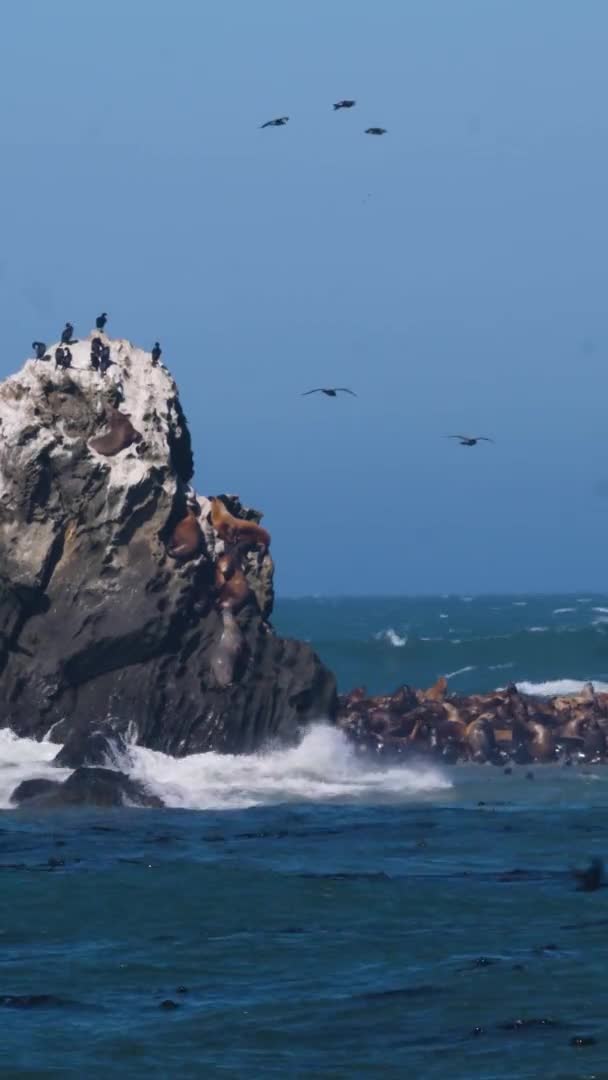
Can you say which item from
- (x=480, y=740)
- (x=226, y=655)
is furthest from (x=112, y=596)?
(x=480, y=740)

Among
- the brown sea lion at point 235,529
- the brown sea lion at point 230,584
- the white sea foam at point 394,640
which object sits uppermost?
the white sea foam at point 394,640

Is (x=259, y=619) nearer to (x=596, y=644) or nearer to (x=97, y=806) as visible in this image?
(x=97, y=806)

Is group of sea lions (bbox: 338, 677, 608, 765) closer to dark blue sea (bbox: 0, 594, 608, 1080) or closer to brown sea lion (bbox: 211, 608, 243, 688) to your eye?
dark blue sea (bbox: 0, 594, 608, 1080)

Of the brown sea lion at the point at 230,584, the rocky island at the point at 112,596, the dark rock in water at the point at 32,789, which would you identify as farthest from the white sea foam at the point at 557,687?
the dark rock in water at the point at 32,789

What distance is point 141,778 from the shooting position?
146 ft

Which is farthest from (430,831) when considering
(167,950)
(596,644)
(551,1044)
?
(596,644)

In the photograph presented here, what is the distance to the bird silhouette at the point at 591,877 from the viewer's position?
33719 mm

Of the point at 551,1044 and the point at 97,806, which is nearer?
the point at 551,1044

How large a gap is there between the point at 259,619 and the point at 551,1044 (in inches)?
1055

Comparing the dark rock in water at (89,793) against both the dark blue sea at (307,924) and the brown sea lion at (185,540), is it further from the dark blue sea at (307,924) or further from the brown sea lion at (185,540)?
the brown sea lion at (185,540)

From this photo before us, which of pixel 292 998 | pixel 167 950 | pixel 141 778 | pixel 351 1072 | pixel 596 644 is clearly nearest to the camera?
pixel 351 1072

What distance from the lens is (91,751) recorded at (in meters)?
45.8

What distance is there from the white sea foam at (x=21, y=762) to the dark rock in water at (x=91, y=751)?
389 mm

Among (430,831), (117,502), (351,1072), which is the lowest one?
(351,1072)
